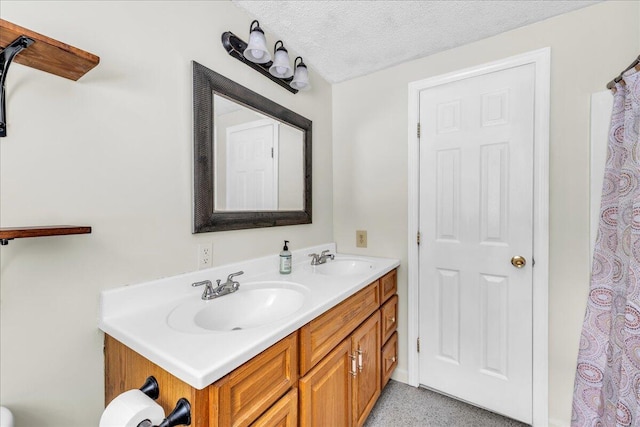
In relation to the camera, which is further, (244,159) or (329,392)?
(244,159)

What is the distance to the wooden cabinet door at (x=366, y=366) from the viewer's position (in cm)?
137

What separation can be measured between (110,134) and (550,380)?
7.91ft

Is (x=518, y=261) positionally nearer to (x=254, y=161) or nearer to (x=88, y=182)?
(x=254, y=161)

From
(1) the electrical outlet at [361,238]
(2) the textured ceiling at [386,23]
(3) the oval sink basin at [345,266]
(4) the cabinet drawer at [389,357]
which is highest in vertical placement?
(2) the textured ceiling at [386,23]

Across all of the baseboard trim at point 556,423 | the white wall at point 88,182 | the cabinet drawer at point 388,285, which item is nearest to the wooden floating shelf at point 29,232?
the white wall at point 88,182

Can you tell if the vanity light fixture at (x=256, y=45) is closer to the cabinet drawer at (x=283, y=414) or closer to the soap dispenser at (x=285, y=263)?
the soap dispenser at (x=285, y=263)

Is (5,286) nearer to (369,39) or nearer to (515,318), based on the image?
(369,39)

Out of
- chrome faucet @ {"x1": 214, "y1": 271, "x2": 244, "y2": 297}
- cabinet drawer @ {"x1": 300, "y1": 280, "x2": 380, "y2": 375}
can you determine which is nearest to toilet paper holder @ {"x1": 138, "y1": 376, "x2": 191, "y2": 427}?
cabinet drawer @ {"x1": 300, "y1": 280, "x2": 380, "y2": 375}

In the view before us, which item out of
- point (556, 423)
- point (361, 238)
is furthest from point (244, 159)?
point (556, 423)

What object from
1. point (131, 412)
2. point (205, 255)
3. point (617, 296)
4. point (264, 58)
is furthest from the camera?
point (264, 58)

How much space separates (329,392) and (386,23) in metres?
1.89

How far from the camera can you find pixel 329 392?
45.4 inches

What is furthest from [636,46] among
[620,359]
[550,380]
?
[550,380]

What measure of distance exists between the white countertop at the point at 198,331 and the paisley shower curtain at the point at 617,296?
38.7 inches
